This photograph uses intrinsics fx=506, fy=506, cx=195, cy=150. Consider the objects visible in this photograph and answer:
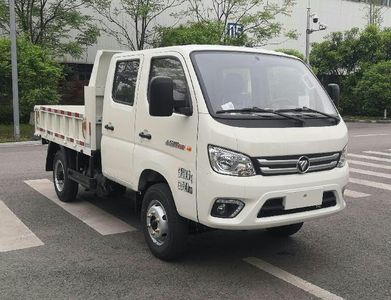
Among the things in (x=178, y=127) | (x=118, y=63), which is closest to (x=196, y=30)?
(x=118, y=63)

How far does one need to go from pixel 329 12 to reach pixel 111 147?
120ft

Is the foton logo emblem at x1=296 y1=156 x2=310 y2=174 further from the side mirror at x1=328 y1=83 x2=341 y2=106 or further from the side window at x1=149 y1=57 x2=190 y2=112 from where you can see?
the side mirror at x1=328 y1=83 x2=341 y2=106

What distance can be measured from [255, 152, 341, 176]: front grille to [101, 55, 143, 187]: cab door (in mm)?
1704

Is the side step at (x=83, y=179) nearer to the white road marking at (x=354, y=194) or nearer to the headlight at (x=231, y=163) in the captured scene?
the headlight at (x=231, y=163)

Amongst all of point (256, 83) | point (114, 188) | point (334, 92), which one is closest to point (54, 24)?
point (114, 188)

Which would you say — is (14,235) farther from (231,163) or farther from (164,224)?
(231,163)

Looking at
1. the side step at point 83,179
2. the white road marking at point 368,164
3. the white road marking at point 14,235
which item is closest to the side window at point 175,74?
the side step at point 83,179

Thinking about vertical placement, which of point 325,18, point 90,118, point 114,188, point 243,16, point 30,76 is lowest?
point 114,188

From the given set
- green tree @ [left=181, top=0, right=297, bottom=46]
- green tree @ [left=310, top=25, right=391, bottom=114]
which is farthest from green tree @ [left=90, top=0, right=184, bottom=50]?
green tree @ [left=310, top=25, right=391, bottom=114]

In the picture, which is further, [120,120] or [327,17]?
[327,17]

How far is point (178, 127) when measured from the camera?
4801 millimetres

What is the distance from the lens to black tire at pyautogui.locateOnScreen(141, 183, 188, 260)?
4.89 meters

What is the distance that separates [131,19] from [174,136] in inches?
956

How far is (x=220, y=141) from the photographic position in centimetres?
439
